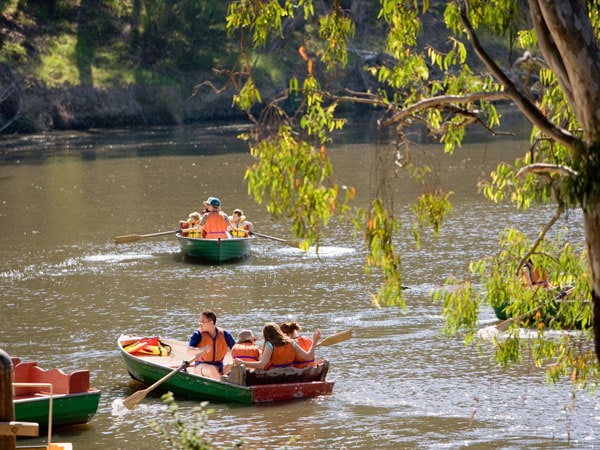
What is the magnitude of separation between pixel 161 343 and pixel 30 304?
475 cm

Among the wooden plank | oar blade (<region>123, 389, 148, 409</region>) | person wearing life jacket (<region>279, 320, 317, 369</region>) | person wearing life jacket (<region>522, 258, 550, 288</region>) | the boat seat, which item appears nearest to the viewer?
the wooden plank

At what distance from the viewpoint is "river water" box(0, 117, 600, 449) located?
41.8ft

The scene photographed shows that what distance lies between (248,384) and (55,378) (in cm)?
224

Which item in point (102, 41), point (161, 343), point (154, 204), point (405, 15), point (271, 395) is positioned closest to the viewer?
point (405, 15)

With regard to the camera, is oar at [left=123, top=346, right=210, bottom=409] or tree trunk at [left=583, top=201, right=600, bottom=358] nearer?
tree trunk at [left=583, top=201, right=600, bottom=358]

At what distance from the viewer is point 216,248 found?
2230 cm

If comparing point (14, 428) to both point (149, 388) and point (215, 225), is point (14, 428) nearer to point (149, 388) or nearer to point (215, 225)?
point (149, 388)

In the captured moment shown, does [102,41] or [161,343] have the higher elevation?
[102,41]

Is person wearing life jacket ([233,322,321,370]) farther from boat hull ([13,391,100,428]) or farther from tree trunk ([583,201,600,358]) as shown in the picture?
tree trunk ([583,201,600,358])

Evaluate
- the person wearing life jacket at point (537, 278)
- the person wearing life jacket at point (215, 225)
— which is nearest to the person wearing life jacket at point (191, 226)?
the person wearing life jacket at point (215, 225)

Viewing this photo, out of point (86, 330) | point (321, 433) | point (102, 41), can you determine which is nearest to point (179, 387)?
point (321, 433)

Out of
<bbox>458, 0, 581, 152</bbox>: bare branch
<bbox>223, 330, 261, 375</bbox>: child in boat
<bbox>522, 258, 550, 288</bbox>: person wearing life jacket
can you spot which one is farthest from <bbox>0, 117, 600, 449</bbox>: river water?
<bbox>522, 258, 550, 288</bbox>: person wearing life jacket

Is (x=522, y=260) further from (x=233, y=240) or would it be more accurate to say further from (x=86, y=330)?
(x=233, y=240)

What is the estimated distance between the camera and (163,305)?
19.0 meters
